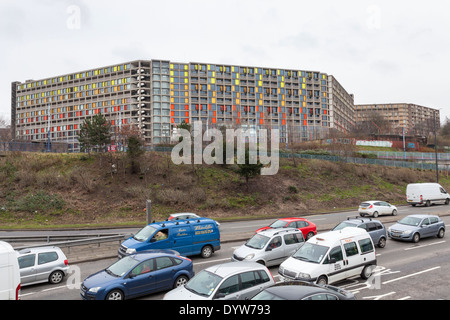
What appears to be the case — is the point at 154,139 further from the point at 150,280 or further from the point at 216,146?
the point at 150,280

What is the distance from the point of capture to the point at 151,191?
117 ft

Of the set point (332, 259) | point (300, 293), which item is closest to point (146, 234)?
point (332, 259)

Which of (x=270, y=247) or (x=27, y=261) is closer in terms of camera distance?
(x=27, y=261)

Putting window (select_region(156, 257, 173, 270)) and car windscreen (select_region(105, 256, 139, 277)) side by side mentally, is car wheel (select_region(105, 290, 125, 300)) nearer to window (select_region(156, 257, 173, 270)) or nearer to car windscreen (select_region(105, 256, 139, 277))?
car windscreen (select_region(105, 256, 139, 277))

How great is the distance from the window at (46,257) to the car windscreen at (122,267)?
3429mm

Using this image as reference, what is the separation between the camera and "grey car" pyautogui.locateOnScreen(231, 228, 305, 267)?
12.5 m

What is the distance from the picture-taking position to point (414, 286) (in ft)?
34.3

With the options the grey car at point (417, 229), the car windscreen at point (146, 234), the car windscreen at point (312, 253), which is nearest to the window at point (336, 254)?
the car windscreen at point (312, 253)

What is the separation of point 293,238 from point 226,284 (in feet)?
21.3

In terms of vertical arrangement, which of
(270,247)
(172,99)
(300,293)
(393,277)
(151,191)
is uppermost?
(172,99)

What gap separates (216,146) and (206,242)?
2864 cm

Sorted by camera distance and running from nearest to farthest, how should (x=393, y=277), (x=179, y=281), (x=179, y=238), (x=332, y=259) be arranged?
(x=332, y=259)
(x=179, y=281)
(x=393, y=277)
(x=179, y=238)

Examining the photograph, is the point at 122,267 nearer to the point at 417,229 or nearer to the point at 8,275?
the point at 8,275
